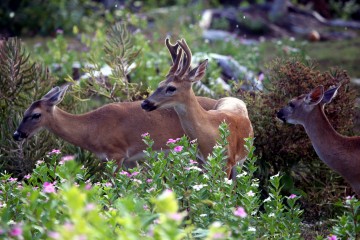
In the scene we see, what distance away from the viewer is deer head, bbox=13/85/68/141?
25.8 feet

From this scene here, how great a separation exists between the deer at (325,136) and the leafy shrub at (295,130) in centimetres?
74

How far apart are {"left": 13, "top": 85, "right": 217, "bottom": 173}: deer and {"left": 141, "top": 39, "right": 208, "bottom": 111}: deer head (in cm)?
79

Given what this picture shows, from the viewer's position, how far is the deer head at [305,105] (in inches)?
277

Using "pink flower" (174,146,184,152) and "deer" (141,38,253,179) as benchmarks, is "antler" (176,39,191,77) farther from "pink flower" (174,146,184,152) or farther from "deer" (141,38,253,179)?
"pink flower" (174,146,184,152)

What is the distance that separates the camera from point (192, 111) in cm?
727

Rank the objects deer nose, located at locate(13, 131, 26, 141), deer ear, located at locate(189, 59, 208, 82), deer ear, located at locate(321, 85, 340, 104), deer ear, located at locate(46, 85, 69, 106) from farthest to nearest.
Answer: deer ear, located at locate(46, 85, 69, 106) → deer nose, located at locate(13, 131, 26, 141) → deer ear, located at locate(189, 59, 208, 82) → deer ear, located at locate(321, 85, 340, 104)

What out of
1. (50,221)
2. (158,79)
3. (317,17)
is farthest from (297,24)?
(50,221)

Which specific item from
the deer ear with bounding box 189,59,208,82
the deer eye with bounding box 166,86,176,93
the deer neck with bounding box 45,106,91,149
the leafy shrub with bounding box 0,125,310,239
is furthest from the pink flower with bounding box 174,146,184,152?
the deer neck with bounding box 45,106,91,149

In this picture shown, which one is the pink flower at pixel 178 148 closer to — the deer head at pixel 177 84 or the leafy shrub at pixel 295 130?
the deer head at pixel 177 84

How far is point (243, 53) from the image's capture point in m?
13.5

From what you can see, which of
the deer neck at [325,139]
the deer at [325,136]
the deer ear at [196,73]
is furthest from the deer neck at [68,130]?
the deer neck at [325,139]

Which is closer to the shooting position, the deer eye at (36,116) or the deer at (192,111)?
the deer at (192,111)

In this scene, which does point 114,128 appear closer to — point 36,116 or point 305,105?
point 36,116

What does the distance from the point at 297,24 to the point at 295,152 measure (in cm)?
1202
